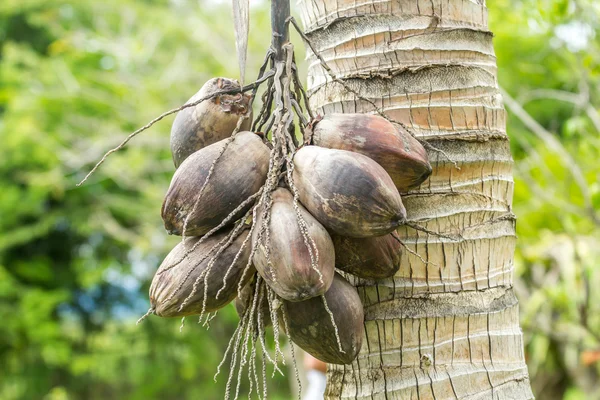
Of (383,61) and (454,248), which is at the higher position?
(383,61)

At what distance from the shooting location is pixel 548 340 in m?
6.99

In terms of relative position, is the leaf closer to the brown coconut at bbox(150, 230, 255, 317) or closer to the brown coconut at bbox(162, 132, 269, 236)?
the brown coconut at bbox(162, 132, 269, 236)

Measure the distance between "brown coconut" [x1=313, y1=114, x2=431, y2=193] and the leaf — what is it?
0.24m

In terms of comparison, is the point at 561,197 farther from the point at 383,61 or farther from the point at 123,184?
the point at 123,184

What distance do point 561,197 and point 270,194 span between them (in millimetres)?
4323

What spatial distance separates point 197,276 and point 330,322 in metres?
0.28

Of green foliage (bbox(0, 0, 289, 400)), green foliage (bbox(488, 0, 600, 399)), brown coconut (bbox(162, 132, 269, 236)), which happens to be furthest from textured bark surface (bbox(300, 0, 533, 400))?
green foliage (bbox(0, 0, 289, 400))

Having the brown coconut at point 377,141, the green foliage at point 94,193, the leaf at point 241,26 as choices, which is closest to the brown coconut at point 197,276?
the brown coconut at point 377,141

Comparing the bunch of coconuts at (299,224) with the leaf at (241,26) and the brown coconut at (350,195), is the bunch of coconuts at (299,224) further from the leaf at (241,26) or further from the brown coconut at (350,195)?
the leaf at (241,26)

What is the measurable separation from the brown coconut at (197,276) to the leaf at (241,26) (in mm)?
371

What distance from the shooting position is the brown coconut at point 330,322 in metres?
1.32

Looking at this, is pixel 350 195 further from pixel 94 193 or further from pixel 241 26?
pixel 94 193

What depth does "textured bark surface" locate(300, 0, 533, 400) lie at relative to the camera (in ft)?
4.88

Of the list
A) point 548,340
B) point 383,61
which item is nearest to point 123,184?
point 548,340
